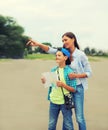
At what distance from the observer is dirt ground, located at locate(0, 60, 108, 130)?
300 inches

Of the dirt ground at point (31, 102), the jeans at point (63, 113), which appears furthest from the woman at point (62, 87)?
the dirt ground at point (31, 102)

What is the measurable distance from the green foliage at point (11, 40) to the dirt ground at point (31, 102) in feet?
23.7

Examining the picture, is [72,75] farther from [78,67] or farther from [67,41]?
[67,41]

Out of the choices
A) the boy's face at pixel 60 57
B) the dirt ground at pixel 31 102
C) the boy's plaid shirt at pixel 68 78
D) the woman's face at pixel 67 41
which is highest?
the woman's face at pixel 67 41

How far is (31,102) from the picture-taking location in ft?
32.3

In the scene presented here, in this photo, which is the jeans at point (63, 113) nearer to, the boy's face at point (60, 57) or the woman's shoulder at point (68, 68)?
the woman's shoulder at point (68, 68)

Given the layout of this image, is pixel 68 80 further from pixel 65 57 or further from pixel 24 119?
pixel 24 119

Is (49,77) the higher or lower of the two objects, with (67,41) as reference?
lower

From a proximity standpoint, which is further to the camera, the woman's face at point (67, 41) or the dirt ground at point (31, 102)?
the dirt ground at point (31, 102)

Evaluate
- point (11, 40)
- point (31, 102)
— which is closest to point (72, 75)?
point (31, 102)

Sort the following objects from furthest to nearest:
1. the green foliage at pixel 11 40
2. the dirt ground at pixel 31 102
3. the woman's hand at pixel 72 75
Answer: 1. the green foliage at pixel 11 40
2. the dirt ground at pixel 31 102
3. the woman's hand at pixel 72 75

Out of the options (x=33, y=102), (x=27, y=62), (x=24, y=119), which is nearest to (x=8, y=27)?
(x=27, y=62)

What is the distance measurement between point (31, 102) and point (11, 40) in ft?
53.4

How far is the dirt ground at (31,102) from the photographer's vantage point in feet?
25.0
